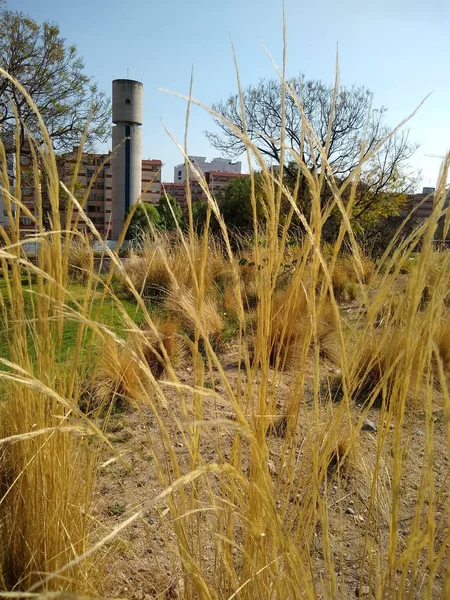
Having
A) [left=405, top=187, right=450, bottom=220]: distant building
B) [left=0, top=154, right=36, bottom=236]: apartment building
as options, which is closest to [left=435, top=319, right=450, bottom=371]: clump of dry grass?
[left=405, top=187, right=450, bottom=220]: distant building

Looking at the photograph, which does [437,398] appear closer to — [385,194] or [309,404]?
[309,404]

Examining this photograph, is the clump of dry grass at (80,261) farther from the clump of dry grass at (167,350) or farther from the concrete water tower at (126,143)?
the concrete water tower at (126,143)

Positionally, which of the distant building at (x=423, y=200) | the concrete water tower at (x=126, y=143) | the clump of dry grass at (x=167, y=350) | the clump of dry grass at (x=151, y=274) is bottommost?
the clump of dry grass at (x=167, y=350)

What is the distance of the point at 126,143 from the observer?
2070 cm

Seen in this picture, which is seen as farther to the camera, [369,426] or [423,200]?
[369,426]

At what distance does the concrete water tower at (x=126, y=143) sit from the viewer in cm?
2106

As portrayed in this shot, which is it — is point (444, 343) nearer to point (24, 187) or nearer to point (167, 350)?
point (167, 350)

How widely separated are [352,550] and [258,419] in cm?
102

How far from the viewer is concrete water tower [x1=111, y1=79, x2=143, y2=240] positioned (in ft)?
69.1

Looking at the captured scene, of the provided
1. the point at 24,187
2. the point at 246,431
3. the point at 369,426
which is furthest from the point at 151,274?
the point at 24,187

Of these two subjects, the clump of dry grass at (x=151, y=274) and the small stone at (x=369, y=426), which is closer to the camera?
the small stone at (x=369, y=426)

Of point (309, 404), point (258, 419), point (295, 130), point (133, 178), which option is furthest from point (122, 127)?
point (258, 419)

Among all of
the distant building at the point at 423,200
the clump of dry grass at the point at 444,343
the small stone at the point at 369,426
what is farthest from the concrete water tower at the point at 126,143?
the small stone at the point at 369,426

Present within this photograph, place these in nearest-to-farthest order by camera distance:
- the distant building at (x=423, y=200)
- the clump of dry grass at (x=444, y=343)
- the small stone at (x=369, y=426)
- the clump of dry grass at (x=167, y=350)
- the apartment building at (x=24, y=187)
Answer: the distant building at (x=423, y=200) → the apartment building at (x=24, y=187) → the small stone at (x=369, y=426) → the clump of dry grass at (x=167, y=350) → the clump of dry grass at (x=444, y=343)
